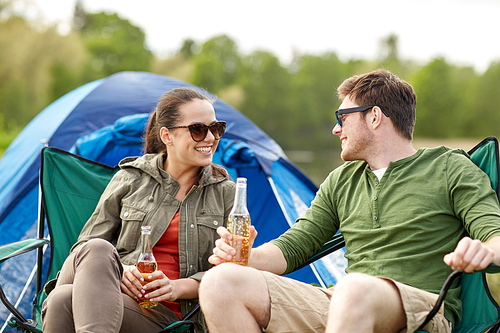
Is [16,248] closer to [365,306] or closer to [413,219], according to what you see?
[365,306]

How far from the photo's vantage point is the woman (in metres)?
1.86

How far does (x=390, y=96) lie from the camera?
2.21 meters

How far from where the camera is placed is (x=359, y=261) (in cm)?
207

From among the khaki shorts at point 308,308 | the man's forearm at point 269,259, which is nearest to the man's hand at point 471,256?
the khaki shorts at point 308,308

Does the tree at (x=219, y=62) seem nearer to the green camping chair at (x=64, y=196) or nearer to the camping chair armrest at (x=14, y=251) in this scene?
the green camping chair at (x=64, y=196)

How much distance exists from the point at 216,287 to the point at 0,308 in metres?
2.10

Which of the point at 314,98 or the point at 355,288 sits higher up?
the point at 355,288

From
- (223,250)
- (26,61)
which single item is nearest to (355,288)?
(223,250)

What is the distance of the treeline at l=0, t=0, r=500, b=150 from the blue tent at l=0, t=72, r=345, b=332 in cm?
2236

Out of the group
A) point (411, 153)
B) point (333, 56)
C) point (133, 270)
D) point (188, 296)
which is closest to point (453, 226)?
point (411, 153)

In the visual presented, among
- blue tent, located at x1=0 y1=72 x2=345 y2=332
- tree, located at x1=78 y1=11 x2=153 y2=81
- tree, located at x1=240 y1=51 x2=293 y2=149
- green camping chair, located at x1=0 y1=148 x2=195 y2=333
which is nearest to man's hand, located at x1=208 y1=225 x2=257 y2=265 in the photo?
green camping chair, located at x1=0 y1=148 x2=195 y2=333

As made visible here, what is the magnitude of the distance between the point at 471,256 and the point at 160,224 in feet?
4.37

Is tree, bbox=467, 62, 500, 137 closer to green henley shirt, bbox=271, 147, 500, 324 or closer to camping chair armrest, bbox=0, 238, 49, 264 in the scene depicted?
green henley shirt, bbox=271, 147, 500, 324

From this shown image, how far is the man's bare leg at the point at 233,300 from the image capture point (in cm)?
167
